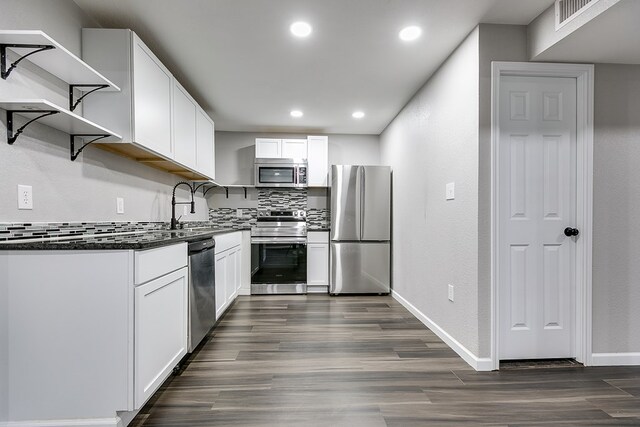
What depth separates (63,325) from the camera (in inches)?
54.0

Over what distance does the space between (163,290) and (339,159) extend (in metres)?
3.55

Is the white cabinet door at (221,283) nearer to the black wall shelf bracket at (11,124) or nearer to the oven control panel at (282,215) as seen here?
the oven control panel at (282,215)

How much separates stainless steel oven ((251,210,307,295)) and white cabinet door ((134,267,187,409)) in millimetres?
2031

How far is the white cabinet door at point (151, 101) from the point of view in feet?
6.52

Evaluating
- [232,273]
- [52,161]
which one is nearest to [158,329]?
[52,161]

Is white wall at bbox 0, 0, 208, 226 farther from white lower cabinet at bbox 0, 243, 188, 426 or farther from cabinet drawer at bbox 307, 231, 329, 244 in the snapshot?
cabinet drawer at bbox 307, 231, 329, 244

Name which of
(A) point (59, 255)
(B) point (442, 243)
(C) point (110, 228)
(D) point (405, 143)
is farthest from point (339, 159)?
(A) point (59, 255)

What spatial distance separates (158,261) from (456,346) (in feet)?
7.07

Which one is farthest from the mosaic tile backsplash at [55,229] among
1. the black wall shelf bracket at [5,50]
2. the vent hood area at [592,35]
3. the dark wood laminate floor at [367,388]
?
the vent hood area at [592,35]

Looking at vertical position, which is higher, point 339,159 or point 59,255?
point 339,159

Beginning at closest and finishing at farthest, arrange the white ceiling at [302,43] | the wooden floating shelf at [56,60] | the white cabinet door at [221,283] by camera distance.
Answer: the wooden floating shelf at [56,60] < the white ceiling at [302,43] < the white cabinet door at [221,283]

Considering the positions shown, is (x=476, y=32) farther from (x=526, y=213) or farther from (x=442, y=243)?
(x=442, y=243)

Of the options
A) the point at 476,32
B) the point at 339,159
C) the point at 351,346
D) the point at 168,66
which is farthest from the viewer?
the point at 339,159

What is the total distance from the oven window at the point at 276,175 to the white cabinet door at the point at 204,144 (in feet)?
2.58
